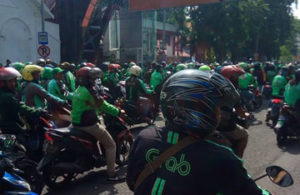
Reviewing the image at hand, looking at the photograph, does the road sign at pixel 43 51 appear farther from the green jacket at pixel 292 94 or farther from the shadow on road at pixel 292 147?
the shadow on road at pixel 292 147

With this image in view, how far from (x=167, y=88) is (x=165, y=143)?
0.33m

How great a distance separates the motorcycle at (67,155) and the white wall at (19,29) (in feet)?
52.7

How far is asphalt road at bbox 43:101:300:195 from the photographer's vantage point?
15.7ft

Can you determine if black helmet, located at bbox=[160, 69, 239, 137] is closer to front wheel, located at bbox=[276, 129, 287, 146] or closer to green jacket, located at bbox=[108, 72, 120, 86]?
front wheel, located at bbox=[276, 129, 287, 146]

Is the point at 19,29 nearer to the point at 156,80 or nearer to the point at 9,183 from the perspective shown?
the point at 156,80

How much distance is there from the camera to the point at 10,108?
15.1 feet

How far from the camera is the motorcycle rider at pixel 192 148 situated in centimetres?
161

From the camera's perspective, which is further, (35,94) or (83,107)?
(35,94)

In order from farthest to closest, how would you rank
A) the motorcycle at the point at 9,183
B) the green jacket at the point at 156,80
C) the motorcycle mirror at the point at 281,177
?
the green jacket at the point at 156,80 < the motorcycle at the point at 9,183 < the motorcycle mirror at the point at 281,177

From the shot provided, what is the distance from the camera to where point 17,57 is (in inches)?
775

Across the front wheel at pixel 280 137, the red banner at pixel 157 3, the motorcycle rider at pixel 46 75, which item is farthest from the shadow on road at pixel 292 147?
the red banner at pixel 157 3

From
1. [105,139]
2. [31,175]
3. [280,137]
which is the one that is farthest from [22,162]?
[280,137]

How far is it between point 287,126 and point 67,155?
489cm

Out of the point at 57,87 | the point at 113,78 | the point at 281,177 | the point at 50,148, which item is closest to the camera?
the point at 281,177
